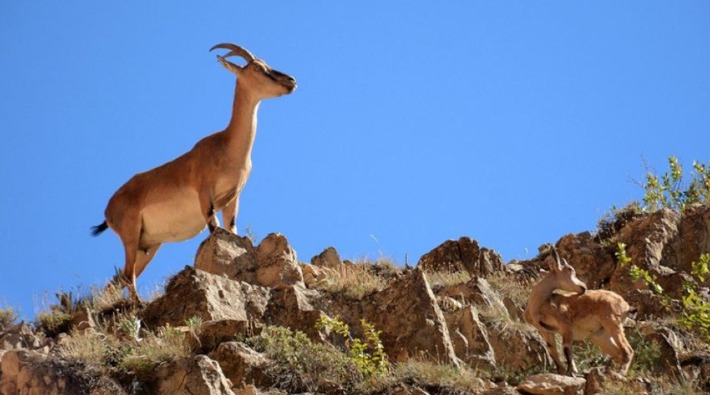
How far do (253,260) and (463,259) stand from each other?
11.5 ft

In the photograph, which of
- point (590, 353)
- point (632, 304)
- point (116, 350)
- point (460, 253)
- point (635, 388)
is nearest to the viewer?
point (635, 388)

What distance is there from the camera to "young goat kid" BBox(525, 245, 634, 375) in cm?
1572

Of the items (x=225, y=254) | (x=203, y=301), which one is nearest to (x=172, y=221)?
(x=225, y=254)

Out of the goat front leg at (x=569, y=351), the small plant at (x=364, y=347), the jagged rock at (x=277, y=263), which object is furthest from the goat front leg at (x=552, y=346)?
the jagged rock at (x=277, y=263)

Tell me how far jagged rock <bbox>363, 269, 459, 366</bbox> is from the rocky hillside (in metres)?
0.02

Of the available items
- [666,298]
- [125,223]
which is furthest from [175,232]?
[666,298]

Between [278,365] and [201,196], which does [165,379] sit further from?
[201,196]

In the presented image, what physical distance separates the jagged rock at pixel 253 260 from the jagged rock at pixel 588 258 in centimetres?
394

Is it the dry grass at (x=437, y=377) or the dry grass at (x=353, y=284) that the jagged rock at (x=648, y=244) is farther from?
the dry grass at (x=437, y=377)

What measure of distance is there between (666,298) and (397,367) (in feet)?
11.9

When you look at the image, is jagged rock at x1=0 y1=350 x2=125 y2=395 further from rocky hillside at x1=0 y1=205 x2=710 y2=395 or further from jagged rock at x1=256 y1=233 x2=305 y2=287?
jagged rock at x1=256 y1=233 x2=305 y2=287

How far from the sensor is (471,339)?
16719 millimetres

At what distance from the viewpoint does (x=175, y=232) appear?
70.0 ft

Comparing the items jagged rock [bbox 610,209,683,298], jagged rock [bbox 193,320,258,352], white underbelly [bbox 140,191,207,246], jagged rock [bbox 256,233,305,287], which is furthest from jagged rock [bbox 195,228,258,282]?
jagged rock [bbox 610,209,683,298]
